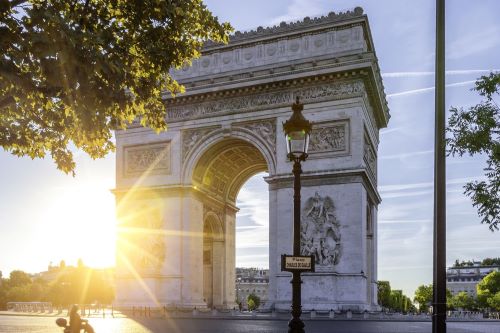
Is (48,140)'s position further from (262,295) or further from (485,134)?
(262,295)

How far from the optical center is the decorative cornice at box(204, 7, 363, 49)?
3412 cm

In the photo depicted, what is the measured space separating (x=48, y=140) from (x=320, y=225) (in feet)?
69.3

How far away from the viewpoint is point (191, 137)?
37.2 meters

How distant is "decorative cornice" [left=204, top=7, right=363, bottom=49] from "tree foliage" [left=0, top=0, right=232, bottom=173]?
2157cm

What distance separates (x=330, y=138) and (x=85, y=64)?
24502 millimetres

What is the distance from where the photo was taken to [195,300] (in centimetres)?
3622

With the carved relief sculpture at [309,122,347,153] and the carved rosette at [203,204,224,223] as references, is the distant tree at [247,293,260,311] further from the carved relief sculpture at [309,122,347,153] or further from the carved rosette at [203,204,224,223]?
the carved relief sculpture at [309,122,347,153]

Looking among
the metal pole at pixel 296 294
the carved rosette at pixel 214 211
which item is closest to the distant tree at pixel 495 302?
the carved rosette at pixel 214 211

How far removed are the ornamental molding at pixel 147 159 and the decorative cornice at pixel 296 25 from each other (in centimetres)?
656

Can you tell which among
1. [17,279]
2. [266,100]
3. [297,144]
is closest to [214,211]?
[266,100]

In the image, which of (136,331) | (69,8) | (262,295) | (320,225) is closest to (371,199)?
(320,225)

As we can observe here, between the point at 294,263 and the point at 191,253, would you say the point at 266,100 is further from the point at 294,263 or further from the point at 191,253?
the point at 294,263

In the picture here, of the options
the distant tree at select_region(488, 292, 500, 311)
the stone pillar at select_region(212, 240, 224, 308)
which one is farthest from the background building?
the stone pillar at select_region(212, 240, 224, 308)

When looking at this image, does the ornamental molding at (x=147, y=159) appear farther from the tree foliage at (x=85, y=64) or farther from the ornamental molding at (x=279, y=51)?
the tree foliage at (x=85, y=64)
